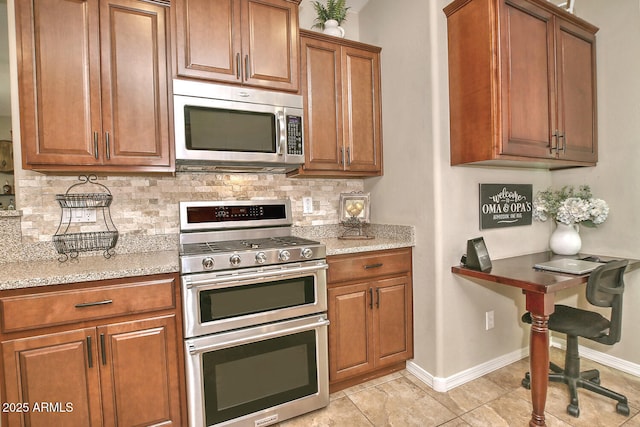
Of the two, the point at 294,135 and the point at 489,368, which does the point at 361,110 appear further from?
the point at 489,368

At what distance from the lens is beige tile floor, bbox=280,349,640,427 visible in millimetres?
1800

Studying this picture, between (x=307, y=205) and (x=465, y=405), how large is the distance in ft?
5.58

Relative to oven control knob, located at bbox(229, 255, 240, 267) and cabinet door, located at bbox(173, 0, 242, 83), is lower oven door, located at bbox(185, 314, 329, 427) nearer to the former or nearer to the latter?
oven control knob, located at bbox(229, 255, 240, 267)

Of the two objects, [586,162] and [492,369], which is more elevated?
[586,162]

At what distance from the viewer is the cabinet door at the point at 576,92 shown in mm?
2129

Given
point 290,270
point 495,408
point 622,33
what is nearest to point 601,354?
point 495,408

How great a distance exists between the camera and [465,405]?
1.94 metres

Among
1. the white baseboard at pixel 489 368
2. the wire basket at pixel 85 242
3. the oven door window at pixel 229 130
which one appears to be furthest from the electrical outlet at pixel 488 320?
the wire basket at pixel 85 242

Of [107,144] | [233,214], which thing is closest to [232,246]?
[233,214]

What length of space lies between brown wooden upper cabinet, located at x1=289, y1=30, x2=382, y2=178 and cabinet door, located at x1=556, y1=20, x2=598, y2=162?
47.5 inches

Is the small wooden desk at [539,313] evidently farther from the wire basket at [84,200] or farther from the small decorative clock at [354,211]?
the wire basket at [84,200]

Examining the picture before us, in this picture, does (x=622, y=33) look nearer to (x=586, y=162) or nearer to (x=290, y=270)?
(x=586, y=162)

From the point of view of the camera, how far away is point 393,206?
2445mm

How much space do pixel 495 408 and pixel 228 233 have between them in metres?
1.99
